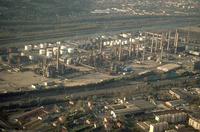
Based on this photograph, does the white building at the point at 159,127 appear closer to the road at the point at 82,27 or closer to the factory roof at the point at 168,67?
the factory roof at the point at 168,67

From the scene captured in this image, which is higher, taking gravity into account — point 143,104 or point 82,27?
point 82,27

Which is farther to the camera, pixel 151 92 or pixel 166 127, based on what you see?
pixel 151 92

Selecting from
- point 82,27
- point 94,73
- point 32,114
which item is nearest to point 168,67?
point 94,73

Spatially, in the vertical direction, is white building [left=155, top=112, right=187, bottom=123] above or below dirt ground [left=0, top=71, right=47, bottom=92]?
below

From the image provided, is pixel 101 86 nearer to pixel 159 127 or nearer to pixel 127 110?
pixel 127 110

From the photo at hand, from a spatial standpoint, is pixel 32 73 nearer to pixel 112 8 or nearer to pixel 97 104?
pixel 97 104

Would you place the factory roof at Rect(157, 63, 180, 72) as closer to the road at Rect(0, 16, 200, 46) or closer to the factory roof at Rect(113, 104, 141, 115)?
the factory roof at Rect(113, 104, 141, 115)

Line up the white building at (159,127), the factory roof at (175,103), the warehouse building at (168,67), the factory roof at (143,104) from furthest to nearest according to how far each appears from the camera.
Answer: the warehouse building at (168,67)
the factory roof at (175,103)
the factory roof at (143,104)
the white building at (159,127)

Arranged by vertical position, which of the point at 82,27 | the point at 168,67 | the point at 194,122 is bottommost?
the point at 194,122

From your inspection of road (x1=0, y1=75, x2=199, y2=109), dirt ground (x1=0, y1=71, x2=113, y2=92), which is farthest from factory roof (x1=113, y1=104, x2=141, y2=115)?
dirt ground (x1=0, y1=71, x2=113, y2=92)

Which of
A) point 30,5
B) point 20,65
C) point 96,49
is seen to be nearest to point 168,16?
point 30,5

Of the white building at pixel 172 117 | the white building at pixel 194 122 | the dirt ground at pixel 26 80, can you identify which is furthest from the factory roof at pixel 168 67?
the white building at pixel 194 122
